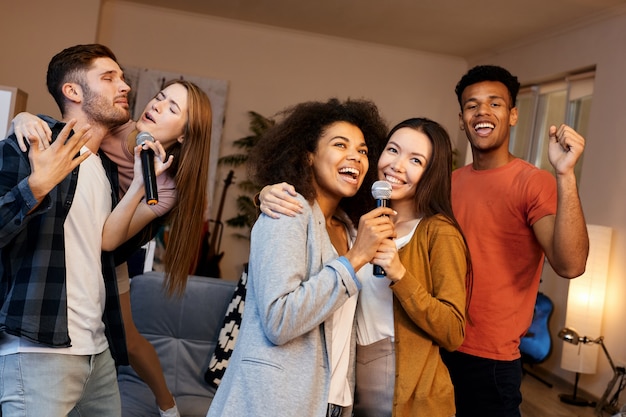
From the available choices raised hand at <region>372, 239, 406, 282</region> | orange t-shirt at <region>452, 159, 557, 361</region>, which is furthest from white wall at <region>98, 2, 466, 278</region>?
raised hand at <region>372, 239, 406, 282</region>

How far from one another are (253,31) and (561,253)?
6.50 meters

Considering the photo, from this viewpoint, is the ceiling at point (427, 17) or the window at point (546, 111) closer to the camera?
the ceiling at point (427, 17)

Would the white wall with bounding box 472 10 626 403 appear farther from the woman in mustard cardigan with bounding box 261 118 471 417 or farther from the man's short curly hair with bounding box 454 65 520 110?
the woman in mustard cardigan with bounding box 261 118 471 417

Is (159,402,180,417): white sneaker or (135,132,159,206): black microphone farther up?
(135,132,159,206): black microphone

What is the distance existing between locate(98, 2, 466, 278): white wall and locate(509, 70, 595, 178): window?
1282mm

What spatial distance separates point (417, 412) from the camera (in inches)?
66.2

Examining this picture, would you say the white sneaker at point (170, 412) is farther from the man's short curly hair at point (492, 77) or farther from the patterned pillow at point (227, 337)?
the man's short curly hair at point (492, 77)

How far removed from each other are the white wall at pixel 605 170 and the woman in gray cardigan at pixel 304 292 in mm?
4117

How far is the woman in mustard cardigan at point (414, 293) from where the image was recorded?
1.66 metres

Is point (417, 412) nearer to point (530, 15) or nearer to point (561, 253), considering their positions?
point (561, 253)

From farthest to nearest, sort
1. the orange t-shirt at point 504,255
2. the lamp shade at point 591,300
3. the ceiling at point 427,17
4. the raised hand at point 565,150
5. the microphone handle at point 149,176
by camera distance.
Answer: the ceiling at point 427,17
the lamp shade at point 591,300
the orange t-shirt at point 504,255
the raised hand at point 565,150
the microphone handle at point 149,176

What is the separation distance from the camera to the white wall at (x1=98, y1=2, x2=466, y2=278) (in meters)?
7.73

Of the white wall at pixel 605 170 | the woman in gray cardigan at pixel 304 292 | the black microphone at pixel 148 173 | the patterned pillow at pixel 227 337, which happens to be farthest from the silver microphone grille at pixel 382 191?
the white wall at pixel 605 170

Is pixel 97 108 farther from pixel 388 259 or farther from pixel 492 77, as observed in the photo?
pixel 492 77
